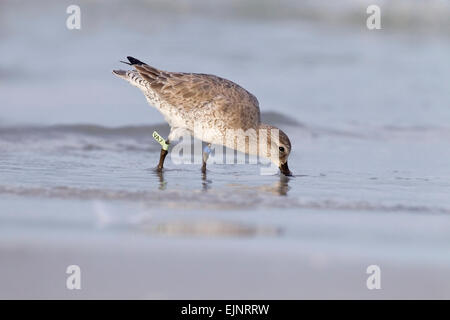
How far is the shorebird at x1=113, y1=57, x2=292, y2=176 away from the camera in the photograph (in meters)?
10.2

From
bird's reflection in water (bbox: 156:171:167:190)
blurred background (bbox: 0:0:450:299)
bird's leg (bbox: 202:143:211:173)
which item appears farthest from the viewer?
bird's leg (bbox: 202:143:211:173)

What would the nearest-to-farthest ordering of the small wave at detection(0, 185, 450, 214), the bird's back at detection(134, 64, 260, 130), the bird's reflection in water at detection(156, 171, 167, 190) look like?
1. the small wave at detection(0, 185, 450, 214)
2. the bird's reflection in water at detection(156, 171, 167, 190)
3. the bird's back at detection(134, 64, 260, 130)

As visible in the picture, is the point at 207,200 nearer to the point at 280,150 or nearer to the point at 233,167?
the point at 280,150

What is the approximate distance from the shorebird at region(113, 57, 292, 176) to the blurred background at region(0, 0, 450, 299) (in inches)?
15.7

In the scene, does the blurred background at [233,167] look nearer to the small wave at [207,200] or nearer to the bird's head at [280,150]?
the small wave at [207,200]

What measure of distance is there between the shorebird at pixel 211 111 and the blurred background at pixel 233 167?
0.40m

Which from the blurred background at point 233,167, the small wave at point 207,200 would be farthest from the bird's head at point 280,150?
the small wave at point 207,200

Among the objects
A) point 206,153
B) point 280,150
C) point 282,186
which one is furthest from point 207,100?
point 282,186

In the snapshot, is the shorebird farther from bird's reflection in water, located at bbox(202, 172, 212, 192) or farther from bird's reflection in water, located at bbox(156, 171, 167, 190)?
bird's reflection in water, located at bbox(202, 172, 212, 192)

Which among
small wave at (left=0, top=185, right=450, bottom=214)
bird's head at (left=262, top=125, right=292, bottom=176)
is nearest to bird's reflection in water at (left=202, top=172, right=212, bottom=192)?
small wave at (left=0, top=185, right=450, bottom=214)

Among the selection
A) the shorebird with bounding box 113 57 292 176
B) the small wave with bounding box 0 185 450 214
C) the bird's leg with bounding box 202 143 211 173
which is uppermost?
the shorebird with bounding box 113 57 292 176

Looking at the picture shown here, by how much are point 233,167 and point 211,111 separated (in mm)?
1014
